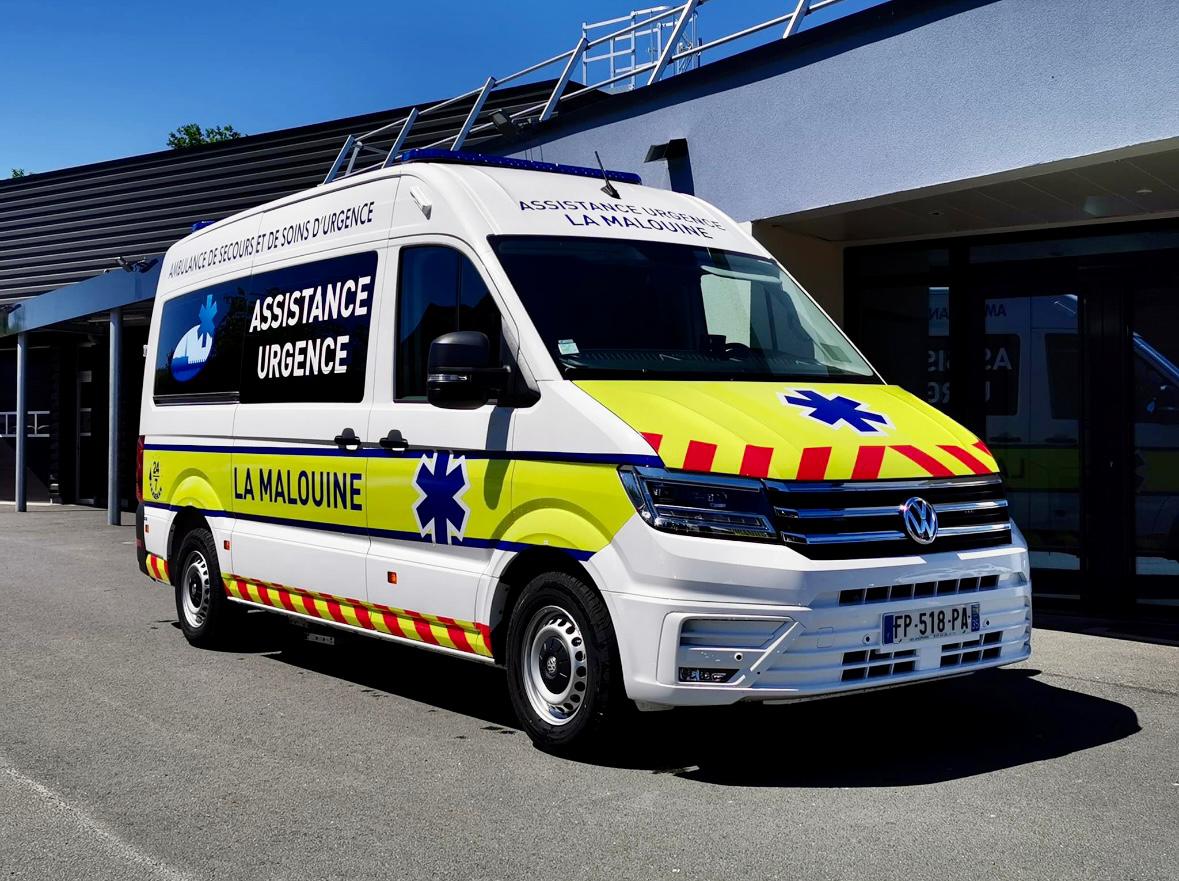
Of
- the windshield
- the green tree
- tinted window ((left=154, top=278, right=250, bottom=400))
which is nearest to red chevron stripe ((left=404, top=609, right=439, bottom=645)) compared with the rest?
the windshield

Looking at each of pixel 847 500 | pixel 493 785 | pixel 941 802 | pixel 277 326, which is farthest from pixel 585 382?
pixel 277 326

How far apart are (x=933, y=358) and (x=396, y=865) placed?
8.22 metres

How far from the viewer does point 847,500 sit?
17.1 ft

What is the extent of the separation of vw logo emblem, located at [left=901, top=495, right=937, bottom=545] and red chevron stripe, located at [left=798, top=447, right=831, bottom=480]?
0.41m

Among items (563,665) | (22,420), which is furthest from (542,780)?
(22,420)

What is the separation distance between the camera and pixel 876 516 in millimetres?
5277

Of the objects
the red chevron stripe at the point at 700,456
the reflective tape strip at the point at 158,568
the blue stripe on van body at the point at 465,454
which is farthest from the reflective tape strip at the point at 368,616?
the red chevron stripe at the point at 700,456

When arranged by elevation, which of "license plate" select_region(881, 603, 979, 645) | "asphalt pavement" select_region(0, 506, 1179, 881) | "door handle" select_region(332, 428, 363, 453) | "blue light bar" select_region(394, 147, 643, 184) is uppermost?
"blue light bar" select_region(394, 147, 643, 184)

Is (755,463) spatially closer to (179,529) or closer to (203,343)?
(203,343)

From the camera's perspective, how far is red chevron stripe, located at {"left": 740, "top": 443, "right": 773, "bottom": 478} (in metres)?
5.10

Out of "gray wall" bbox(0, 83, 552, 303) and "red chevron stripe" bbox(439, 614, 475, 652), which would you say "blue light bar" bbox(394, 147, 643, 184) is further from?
"gray wall" bbox(0, 83, 552, 303)

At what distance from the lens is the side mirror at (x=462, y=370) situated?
5.77 metres

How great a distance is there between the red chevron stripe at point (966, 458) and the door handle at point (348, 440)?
2.93 meters

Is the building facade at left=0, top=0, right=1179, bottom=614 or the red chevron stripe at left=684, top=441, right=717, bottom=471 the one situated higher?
the building facade at left=0, top=0, right=1179, bottom=614
